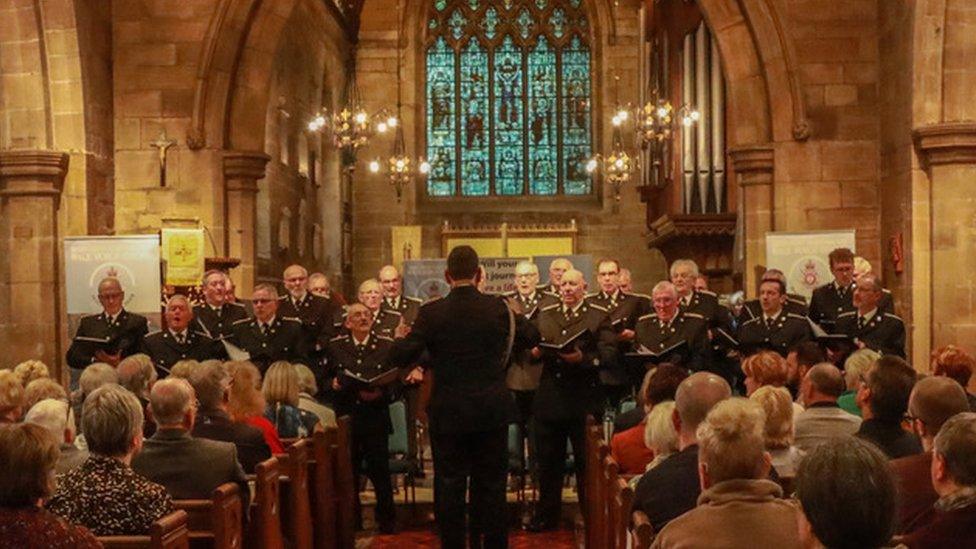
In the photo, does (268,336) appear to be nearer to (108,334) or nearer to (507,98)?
(108,334)

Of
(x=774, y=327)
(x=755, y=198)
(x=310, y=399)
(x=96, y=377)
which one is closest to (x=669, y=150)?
(x=755, y=198)

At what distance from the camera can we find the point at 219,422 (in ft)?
21.1

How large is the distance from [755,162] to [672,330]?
4499 millimetres

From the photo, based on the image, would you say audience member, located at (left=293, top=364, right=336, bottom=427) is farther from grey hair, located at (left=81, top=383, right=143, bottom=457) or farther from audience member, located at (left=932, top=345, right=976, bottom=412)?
grey hair, located at (left=81, top=383, right=143, bottom=457)

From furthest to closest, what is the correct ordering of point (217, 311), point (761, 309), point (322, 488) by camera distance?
point (217, 311) → point (761, 309) → point (322, 488)

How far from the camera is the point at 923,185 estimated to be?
11.9m

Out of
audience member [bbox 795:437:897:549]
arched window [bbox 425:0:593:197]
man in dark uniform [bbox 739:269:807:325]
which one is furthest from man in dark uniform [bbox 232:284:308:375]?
arched window [bbox 425:0:593:197]

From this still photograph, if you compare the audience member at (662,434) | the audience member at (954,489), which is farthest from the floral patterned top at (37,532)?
the audience member at (662,434)

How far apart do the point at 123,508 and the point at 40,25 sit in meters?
8.43

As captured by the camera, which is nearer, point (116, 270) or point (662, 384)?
point (662, 384)

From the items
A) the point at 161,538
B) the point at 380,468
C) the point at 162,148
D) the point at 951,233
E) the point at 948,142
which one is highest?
the point at 162,148

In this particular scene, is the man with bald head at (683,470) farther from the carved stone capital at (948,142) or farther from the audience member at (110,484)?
the carved stone capital at (948,142)

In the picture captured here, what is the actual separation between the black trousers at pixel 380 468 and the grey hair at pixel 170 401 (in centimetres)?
368

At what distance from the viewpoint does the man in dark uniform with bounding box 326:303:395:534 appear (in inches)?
361
